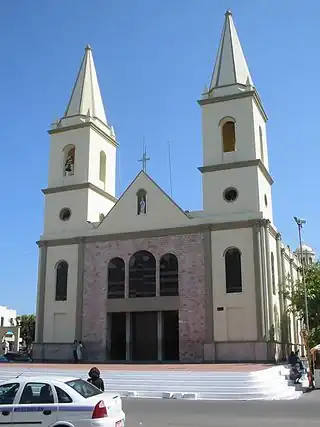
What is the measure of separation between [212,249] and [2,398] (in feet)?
78.0

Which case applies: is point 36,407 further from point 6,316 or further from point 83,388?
point 6,316

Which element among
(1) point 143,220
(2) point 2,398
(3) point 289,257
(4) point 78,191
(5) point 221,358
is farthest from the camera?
(3) point 289,257

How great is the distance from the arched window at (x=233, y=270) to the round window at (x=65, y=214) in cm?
1236

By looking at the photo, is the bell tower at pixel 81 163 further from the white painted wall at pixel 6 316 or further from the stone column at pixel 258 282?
the white painted wall at pixel 6 316

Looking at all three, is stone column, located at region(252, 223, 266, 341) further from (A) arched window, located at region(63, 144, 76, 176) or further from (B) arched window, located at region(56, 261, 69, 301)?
(A) arched window, located at region(63, 144, 76, 176)

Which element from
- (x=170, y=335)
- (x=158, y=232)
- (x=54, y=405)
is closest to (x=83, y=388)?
(x=54, y=405)

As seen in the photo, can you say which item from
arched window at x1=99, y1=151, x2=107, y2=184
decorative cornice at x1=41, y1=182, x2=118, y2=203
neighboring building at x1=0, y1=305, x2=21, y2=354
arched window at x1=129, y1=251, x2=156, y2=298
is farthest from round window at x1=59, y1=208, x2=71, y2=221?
neighboring building at x1=0, y1=305, x2=21, y2=354

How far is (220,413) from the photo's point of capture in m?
14.3

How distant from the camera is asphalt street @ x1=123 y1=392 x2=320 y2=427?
12.5 metres

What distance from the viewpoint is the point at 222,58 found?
37219 mm

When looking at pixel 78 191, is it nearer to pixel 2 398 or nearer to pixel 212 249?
pixel 212 249

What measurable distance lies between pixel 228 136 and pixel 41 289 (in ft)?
55.5

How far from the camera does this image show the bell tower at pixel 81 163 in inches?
1484

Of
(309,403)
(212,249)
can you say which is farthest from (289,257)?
(309,403)
